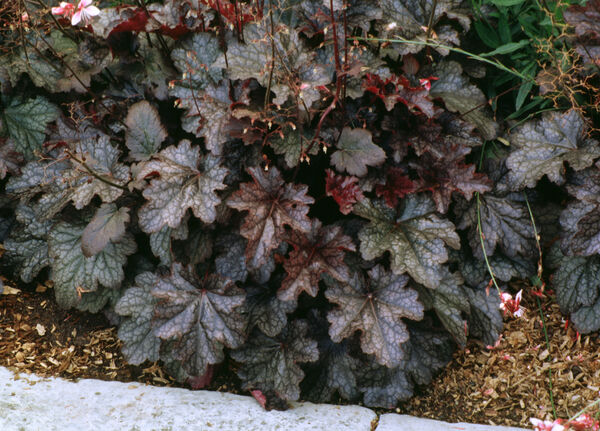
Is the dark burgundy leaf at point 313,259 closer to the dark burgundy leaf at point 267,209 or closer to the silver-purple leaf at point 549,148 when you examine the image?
the dark burgundy leaf at point 267,209

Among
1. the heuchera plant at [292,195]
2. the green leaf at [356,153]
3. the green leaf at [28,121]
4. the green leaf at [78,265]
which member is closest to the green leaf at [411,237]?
the heuchera plant at [292,195]

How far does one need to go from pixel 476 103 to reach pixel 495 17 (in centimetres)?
49

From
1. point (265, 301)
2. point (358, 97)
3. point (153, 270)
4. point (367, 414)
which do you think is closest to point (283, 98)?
point (358, 97)

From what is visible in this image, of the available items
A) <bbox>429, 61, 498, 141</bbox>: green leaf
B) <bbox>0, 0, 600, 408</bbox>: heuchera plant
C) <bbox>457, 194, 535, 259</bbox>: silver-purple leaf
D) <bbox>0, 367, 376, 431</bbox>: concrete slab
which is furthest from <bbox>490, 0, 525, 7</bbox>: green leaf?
<bbox>0, 367, 376, 431</bbox>: concrete slab

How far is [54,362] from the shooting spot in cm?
227

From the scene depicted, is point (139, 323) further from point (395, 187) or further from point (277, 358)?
point (395, 187)

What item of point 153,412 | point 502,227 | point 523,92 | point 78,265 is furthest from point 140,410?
point 523,92

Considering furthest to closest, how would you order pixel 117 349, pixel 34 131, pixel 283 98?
pixel 34 131
pixel 117 349
pixel 283 98

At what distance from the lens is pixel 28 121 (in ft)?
8.68

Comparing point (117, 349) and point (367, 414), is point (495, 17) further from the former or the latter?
point (117, 349)

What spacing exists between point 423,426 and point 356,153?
102 centimetres

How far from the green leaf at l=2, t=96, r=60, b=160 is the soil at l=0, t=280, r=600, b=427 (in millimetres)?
672

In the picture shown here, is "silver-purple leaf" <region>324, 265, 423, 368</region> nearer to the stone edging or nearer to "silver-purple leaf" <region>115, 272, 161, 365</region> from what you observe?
the stone edging

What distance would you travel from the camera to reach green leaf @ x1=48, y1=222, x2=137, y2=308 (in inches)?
90.1
